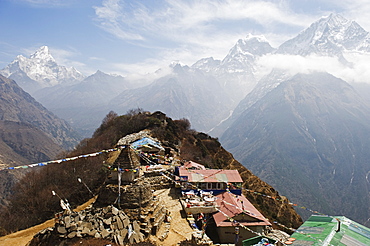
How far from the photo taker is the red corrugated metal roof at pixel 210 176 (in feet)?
81.4

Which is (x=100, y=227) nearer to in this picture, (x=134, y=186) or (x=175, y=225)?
(x=134, y=186)

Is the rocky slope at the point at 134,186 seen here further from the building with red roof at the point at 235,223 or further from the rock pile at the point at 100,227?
the building with red roof at the point at 235,223

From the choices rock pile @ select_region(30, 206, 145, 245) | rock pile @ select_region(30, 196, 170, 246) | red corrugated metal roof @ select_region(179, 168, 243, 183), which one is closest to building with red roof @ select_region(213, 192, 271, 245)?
red corrugated metal roof @ select_region(179, 168, 243, 183)

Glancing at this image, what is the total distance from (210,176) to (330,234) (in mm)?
12128

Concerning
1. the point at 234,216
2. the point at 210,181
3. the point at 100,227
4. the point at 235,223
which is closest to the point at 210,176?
the point at 210,181

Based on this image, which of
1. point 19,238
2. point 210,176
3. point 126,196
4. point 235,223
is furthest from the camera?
point 210,176

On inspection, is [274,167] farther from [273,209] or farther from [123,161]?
[123,161]

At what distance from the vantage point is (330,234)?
1449 centimetres

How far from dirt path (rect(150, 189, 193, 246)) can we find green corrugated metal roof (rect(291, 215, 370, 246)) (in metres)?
6.36

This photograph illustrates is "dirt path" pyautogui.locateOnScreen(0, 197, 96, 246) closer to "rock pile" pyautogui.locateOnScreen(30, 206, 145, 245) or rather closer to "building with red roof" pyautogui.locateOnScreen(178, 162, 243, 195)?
"rock pile" pyautogui.locateOnScreen(30, 206, 145, 245)

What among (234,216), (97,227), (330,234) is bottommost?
(97,227)

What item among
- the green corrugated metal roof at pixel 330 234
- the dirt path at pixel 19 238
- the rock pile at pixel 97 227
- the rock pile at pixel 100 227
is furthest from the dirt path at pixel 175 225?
the dirt path at pixel 19 238

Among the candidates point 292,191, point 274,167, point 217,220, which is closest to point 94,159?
point 217,220

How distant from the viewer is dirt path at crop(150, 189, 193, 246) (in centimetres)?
1515
